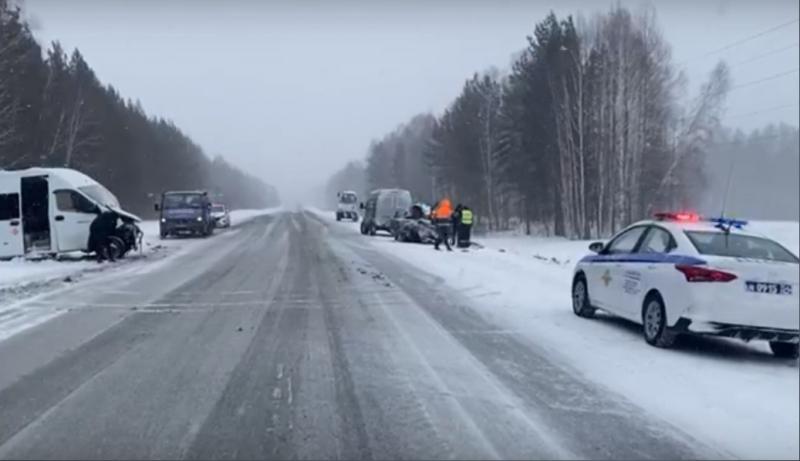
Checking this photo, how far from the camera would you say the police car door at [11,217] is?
73.4 feet

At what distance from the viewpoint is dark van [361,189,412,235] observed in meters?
40.0

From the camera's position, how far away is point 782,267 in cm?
616

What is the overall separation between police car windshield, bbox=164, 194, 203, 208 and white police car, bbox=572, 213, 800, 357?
96.9 ft

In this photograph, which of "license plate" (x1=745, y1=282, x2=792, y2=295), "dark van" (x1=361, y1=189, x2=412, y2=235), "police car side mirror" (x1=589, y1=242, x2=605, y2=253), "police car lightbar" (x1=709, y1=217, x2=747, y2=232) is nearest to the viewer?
"license plate" (x1=745, y1=282, x2=792, y2=295)

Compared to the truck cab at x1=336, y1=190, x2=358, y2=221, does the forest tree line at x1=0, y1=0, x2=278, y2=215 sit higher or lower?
higher

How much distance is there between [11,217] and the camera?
2247 centimetres

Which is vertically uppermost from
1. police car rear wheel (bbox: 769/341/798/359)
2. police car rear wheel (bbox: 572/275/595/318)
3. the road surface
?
police car rear wheel (bbox: 769/341/798/359)

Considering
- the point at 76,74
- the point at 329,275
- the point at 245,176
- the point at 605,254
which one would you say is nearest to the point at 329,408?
the point at 605,254

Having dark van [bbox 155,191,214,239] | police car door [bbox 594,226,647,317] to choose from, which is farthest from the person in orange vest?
police car door [bbox 594,226,647,317]

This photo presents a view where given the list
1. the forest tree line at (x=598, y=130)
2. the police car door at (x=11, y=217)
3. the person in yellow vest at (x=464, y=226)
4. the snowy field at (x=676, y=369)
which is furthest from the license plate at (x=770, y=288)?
the forest tree line at (x=598, y=130)

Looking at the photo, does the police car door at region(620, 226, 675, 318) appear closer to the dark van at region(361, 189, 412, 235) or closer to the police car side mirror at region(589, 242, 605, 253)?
the police car side mirror at region(589, 242, 605, 253)

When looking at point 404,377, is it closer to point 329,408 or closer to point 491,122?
point 329,408

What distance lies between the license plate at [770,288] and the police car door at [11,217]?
20991 millimetres

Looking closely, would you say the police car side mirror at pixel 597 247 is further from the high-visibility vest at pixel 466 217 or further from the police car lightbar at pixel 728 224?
the high-visibility vest at pixel 466 217
